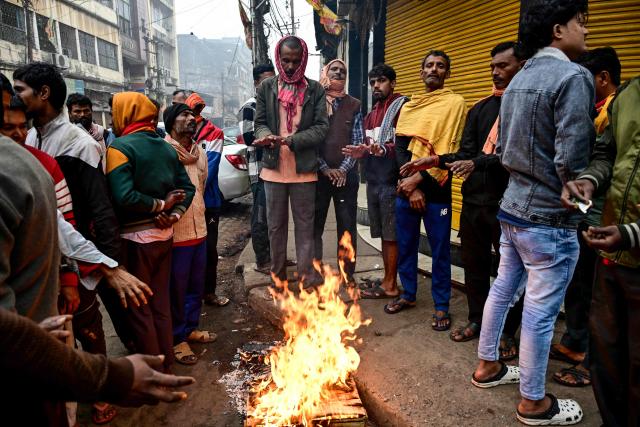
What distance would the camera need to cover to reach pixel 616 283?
197 cm

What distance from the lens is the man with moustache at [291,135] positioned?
3844mm

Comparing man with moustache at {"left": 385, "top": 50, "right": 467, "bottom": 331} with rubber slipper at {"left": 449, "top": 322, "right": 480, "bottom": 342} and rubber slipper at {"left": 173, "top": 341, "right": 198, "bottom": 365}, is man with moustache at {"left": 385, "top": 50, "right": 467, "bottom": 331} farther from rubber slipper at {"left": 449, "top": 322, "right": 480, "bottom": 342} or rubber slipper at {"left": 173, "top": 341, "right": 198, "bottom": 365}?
rubber slipper at {"left": 173, "top": 341, "right": 198, "bottom": 365}

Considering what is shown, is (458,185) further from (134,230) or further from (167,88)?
(167,88)

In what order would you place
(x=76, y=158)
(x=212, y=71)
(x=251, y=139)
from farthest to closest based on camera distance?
1. (x=212, y=71)
2. (x=251, y=139)
3. (x=76, y=158)

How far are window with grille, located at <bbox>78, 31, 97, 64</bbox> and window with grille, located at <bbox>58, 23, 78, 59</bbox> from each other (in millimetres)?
692

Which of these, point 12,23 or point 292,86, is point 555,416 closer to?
point 292,86

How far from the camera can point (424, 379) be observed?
274cm

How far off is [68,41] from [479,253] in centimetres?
3071

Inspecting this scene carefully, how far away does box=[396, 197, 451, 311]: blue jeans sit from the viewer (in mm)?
3477


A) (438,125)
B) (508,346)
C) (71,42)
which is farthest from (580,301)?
(71,42)

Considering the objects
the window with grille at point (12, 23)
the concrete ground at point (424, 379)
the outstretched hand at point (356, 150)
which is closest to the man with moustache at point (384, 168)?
the outstretched hand at point (356, 150)

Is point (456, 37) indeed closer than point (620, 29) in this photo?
No

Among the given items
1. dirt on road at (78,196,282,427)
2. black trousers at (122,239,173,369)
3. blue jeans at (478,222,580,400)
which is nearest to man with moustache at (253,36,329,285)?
dirt on road at (78,196,282,427)

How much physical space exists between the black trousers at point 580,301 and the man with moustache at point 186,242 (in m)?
2.89
